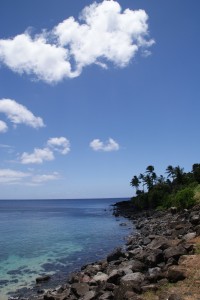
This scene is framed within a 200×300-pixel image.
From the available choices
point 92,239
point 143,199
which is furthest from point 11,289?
point 143,199

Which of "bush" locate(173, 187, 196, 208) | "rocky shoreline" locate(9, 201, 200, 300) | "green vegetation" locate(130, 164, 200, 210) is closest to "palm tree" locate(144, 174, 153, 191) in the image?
"green vegetation" locate(130, 164, 200, 210)

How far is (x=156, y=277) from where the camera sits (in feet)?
57.6

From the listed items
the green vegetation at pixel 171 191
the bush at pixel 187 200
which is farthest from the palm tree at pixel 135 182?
the bush at pixel 187 200

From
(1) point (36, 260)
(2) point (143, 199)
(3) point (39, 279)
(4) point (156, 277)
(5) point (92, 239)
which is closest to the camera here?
(4) point (156, 277)

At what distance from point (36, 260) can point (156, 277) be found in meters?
23.0

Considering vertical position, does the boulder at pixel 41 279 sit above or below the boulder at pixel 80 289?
below

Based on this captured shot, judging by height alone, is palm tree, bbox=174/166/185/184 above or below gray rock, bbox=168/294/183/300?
above

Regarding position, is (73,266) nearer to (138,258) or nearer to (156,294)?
(138,258)

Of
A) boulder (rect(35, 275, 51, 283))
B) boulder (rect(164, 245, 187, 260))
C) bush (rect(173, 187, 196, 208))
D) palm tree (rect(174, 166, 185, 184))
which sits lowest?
boulder (rect(35, 275, 51, 283))

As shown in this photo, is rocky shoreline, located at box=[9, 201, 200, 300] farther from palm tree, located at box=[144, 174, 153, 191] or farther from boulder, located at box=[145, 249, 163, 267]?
palm tree, located at box=[144, 174, 153, 191]

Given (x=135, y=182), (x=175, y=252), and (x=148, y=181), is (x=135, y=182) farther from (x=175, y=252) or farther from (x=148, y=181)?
(x=175, y=252)

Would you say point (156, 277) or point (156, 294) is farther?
point (156, 277)

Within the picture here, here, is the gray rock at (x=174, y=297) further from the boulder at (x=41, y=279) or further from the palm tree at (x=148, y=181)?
the palm tree at (x=148, y=181)

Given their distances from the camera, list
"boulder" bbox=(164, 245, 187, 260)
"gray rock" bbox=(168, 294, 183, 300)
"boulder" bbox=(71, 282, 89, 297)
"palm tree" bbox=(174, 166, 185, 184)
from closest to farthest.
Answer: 1. "gray rock" bbox=(168, 294, 183, 300)
2. "boulder" bbox=(164, 245, 187, 260)
3. "boulder" bbox=(71, 282, 89, 297)
4. "palm tree" bbox=(174, 166, 185, 184)
